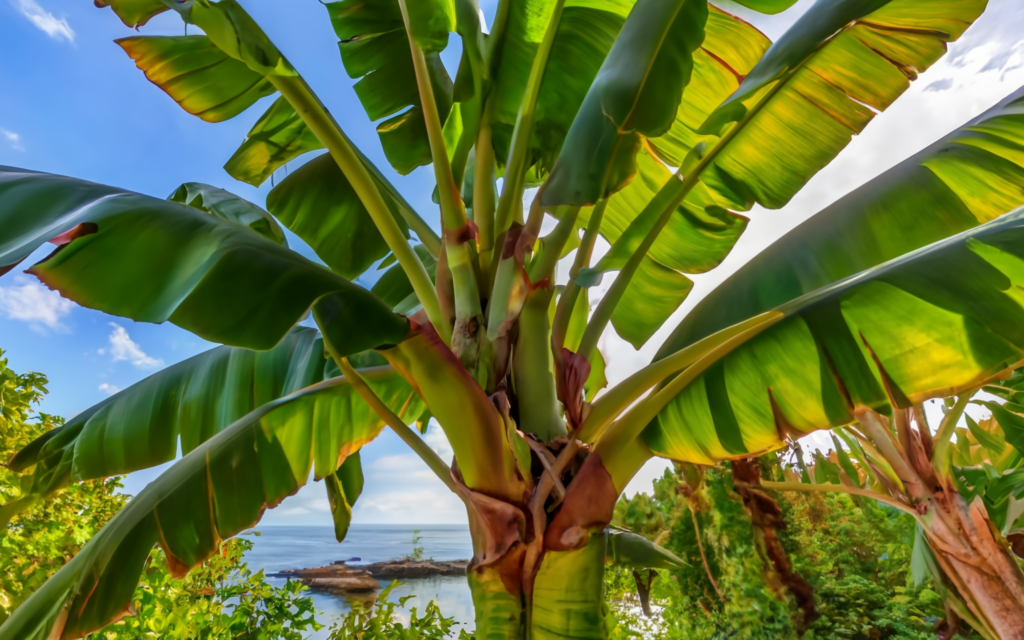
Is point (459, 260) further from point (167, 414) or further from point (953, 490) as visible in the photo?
point (953, 490)

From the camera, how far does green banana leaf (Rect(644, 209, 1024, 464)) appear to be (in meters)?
0.67

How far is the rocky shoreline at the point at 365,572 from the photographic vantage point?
2006 mm

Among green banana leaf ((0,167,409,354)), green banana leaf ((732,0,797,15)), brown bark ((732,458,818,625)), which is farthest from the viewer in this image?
brown bark ((732,458,818,625))

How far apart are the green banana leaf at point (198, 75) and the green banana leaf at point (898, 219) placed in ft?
3.75

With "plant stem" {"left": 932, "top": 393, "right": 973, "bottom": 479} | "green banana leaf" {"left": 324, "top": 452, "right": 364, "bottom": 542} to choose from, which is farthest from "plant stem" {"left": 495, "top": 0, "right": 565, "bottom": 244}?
"plant stem" {"left": 932, "top": 393, "right": 973, "bottom": 479}

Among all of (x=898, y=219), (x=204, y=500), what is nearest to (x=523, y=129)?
(x=898, y=219)

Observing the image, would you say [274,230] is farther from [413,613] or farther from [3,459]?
[3,459]

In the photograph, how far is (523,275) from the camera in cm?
88

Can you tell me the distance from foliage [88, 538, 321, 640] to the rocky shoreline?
464 millimetres

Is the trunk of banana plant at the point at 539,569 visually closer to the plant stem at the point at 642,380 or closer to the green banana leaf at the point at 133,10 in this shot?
the plant stem at the point at 642,380

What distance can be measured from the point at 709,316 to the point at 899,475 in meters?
1.62

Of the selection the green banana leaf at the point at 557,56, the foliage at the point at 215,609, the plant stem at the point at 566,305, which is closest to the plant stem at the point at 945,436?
the plant stem at the point at 566,305

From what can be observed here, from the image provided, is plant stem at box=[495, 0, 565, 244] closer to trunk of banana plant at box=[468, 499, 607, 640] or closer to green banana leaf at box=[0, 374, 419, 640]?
Answer: green banana leaf at box=[0, 374, 419, 640]

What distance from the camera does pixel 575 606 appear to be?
0.74m
